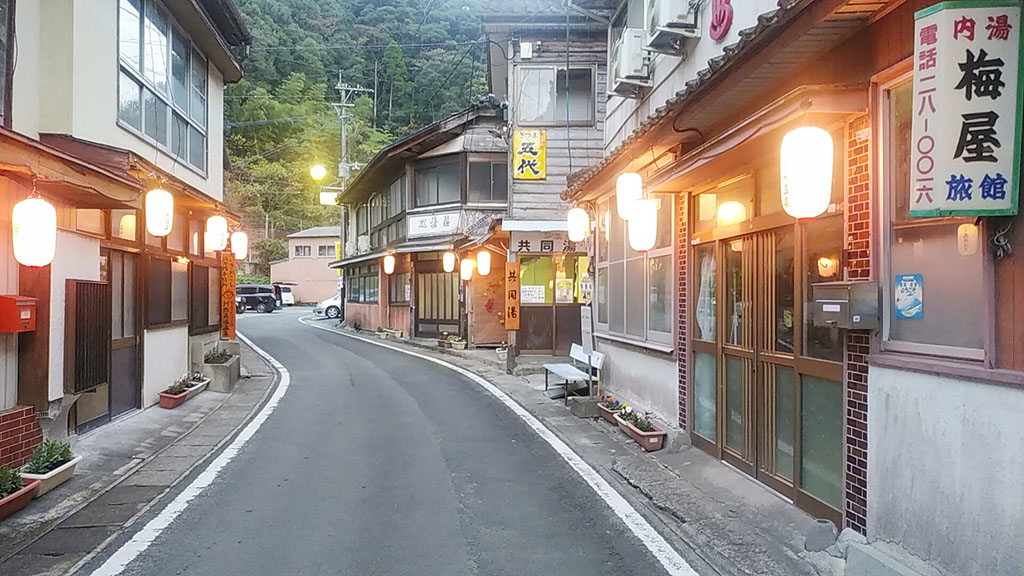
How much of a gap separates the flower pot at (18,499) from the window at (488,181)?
19694mm

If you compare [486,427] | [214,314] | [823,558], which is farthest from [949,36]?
[214,314]

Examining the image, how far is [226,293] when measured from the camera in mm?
17531

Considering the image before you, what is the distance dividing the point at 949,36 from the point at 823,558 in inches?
150

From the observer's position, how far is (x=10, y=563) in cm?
551

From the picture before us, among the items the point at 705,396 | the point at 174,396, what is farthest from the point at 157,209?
the point at 705,396

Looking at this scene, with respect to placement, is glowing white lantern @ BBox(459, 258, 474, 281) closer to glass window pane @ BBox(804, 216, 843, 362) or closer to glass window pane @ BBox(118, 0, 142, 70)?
glass window pane @ BBox(118, 0, 142, 70)

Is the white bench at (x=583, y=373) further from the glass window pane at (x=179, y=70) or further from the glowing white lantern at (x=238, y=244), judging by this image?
the glass window pane at (x=179, y=70)

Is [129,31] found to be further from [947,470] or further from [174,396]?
[947,470]

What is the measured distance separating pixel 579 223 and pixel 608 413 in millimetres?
4064

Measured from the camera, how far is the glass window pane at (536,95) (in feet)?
66.1

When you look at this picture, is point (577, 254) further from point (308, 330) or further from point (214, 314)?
point (308, 330)

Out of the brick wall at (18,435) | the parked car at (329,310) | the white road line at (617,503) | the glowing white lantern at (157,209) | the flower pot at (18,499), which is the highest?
the glowing white lantern at (157,209)

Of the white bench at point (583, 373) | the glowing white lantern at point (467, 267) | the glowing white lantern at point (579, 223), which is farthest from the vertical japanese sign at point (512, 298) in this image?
the glowing white lantern at point (579, 223)

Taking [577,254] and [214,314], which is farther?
[577,254]
